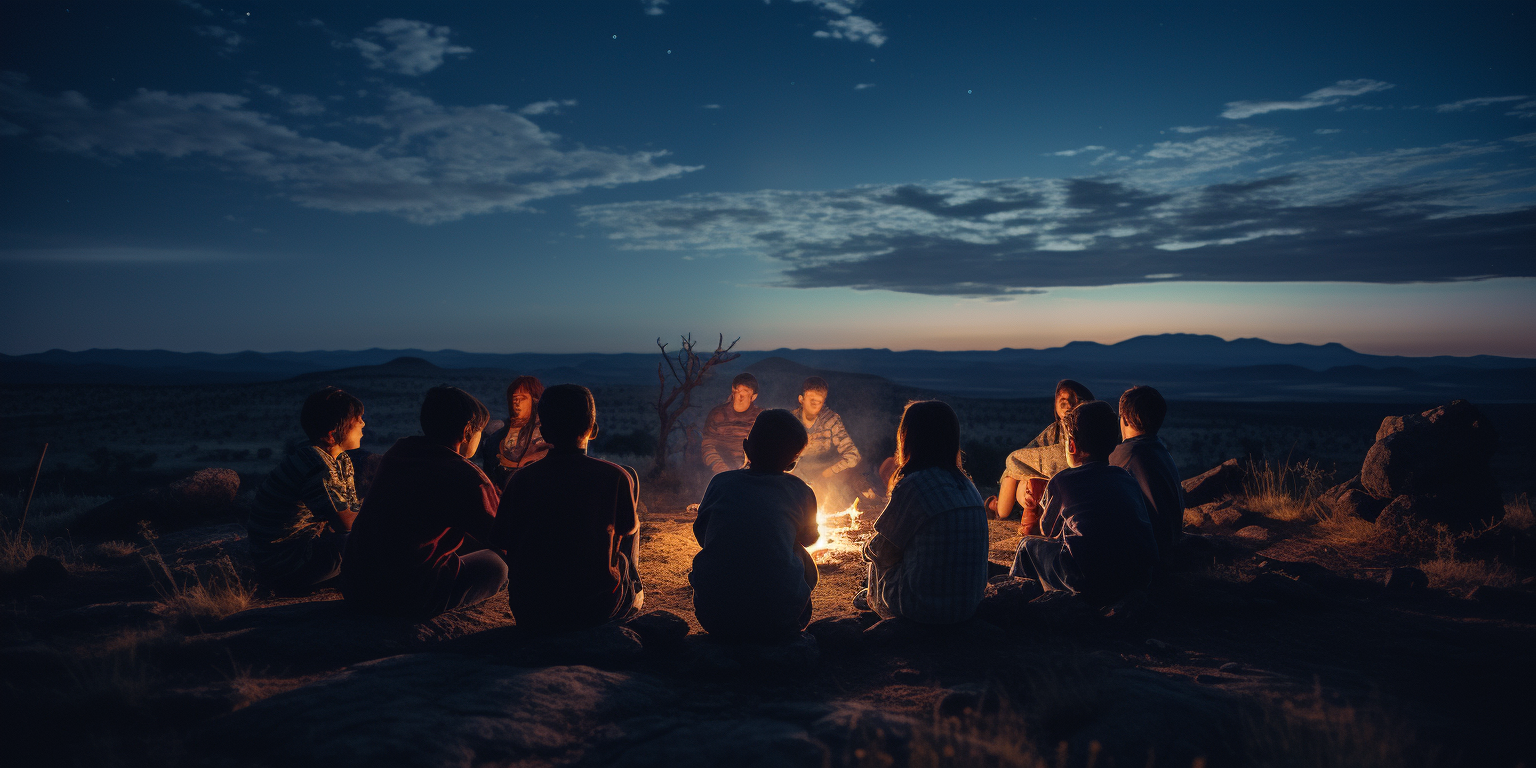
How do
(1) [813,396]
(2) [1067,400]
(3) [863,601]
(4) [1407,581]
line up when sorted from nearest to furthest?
(3) [863,601], (4) [1407,581], (2) [1067,400], (1) [813,396]

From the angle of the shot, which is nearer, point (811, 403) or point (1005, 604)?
point (1005, 604)

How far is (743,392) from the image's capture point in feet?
26.8

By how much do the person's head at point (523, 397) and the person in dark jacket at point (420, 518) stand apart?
7.33ft

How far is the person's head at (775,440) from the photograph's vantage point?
12.0 feet

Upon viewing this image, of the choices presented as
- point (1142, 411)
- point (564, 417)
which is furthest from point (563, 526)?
point (1142, 411)

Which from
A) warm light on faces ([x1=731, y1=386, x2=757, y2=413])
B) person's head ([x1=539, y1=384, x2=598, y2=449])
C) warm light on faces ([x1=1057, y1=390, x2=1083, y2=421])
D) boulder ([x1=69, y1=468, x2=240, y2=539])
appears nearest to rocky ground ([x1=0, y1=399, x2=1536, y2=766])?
person's head ([x1=539, y1=384, x2=598, y2=449])

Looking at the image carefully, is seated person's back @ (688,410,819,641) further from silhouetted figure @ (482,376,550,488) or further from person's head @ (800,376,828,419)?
person's head @ (800,376,828,419)

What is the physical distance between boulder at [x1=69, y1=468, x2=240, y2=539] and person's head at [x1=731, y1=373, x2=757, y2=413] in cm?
559

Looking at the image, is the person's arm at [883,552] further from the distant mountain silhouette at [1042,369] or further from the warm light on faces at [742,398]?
the distant mountain silhouette at [1042,369]

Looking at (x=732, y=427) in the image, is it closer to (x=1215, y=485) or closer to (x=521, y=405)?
(x=521, y=405)

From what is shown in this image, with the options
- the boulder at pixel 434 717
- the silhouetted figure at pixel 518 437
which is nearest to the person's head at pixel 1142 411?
the boulder at pixel 434 717

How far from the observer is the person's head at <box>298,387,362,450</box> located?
4.16 m

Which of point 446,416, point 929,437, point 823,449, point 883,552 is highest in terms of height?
point 446,416

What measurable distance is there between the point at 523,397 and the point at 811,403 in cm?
325
